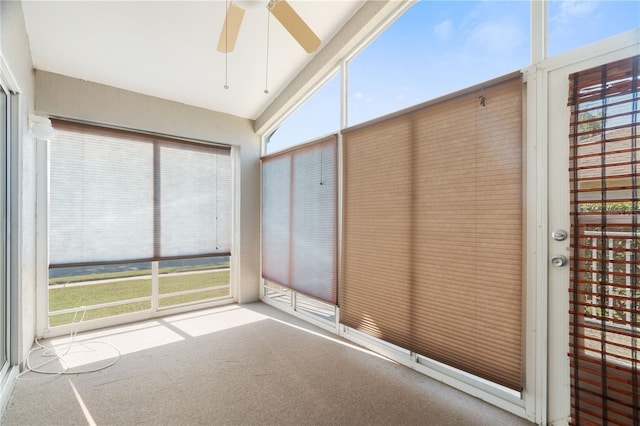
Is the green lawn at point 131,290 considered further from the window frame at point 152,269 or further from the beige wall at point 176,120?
the beige wall at point 176,120

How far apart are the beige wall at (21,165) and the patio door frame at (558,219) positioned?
3494mm

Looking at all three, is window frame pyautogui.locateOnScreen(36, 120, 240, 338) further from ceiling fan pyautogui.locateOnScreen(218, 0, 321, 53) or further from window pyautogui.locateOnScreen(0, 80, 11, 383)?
ceiling fan pyautogui.locateOnScreen(218, 0, 321, 53)

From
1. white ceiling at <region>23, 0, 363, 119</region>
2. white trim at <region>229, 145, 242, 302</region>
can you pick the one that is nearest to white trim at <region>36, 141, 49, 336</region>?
white ceiling at <region>23, 0, 363, 119</region>

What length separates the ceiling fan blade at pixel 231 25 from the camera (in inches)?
72.9

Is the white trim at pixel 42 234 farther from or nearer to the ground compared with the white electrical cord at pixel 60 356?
farther from the ground

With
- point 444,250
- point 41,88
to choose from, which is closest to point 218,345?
point 444,250

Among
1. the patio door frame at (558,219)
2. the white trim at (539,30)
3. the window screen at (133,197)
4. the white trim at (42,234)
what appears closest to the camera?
the patio door frame at (558,219)

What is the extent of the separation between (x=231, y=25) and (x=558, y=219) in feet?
7.84

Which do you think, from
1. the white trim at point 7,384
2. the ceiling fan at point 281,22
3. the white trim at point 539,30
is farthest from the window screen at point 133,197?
the white trim at point 539,30

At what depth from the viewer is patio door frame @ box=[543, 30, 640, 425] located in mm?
1671

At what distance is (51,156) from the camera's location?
9.68 feet

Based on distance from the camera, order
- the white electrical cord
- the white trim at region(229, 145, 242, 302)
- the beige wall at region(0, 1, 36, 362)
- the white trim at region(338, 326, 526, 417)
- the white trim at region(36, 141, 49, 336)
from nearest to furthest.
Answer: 1. the white trim at region(338, 326, 526, 417)
2. the beige wall at region(0, 1, 36, 362)
3. the white electrical cord
4. the white trim at region(36, 141, 49, 336)
5. the white trim at region(229, 145, 242, 302)

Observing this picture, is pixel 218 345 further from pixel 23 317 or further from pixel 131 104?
pixel 131 104

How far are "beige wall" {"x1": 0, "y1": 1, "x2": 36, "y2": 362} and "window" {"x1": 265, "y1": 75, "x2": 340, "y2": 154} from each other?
2491 millimetres
